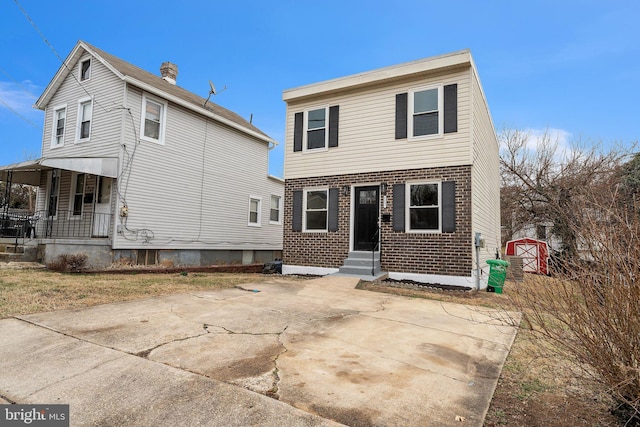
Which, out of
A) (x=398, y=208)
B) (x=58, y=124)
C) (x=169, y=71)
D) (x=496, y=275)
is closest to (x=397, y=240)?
(x=398, y=208)

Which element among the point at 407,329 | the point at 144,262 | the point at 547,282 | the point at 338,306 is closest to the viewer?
the point at 547,282

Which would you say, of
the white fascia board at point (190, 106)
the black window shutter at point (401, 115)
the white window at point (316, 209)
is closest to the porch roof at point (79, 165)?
the white fascia board at point (190, 106)

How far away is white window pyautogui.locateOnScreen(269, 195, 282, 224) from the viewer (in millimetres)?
18270

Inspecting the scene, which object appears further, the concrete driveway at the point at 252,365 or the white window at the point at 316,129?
the white window at the point at 316,129

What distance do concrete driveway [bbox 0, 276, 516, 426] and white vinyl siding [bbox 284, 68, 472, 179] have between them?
532 centimetres

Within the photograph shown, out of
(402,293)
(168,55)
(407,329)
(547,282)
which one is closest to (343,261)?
(402,293)

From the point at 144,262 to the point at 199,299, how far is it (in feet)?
22.6

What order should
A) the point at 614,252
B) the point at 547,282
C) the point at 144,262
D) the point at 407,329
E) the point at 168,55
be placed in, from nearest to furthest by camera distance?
the point at 614,252 < the point at 547,282 < the point at 407,329 < the point at 144,262 < the point at 168,55

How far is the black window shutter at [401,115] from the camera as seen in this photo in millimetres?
10117

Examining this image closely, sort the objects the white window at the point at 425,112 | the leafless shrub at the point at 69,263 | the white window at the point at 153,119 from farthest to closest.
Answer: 1. the white window at the point at 153,119
2. the leafless shrub at the point at 69,263
3. the white window at the point at 425,112

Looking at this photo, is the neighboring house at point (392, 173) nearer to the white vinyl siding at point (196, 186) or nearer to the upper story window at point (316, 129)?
the upper story window at point (316, 129)

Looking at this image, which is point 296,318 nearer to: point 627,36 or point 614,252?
point 614,252

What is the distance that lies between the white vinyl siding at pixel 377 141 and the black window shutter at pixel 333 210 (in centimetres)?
67

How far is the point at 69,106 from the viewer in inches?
531
